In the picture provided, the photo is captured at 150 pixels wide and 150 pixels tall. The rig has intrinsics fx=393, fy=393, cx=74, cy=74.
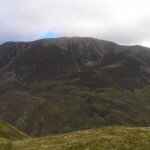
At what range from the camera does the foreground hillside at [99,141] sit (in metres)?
44.2

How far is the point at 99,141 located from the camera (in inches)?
1812

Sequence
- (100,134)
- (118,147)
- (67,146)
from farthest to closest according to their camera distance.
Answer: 1. (100,134)
2. (67,146)
3. (118,147)

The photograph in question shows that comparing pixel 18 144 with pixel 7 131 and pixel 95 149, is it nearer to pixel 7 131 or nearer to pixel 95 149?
pixel 95 149

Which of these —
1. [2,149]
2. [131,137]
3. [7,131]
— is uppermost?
[131,137]

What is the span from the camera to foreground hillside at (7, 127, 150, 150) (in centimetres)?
4418

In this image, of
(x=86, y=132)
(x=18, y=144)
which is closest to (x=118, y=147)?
(x=86, y=132)

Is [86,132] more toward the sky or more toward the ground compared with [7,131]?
more toward the sky

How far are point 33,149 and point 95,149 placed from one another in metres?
8.22

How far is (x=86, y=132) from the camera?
5228 centimetres

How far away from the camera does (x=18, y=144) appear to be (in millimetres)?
52406

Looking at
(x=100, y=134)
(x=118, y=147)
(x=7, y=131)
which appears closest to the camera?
(x=118, y=147)

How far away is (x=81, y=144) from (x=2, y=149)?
1092 centimetres

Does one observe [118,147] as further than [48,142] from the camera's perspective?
No

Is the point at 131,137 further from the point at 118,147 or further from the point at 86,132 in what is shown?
the point at 86,132
